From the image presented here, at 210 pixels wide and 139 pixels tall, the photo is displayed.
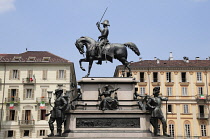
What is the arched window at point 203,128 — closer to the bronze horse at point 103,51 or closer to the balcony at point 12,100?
the balcony at point 12,100

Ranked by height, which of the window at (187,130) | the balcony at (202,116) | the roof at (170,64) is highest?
the roof at (170,64)

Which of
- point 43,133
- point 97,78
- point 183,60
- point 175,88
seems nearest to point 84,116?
point 97,78

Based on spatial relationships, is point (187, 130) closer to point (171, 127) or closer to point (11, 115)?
point (171, 127)

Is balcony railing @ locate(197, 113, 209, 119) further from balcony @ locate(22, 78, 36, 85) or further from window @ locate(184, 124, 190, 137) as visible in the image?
balcony @ locate(22, 78, 36, 85)

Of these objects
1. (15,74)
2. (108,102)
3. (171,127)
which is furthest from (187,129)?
(108,102)

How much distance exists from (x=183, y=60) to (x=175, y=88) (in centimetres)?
707

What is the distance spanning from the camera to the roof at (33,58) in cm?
4903

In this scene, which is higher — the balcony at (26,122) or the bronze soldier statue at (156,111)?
the bronze soldier statue at (156,111)

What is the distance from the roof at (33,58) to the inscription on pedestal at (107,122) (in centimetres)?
3327

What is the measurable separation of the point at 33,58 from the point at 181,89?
2613 cm

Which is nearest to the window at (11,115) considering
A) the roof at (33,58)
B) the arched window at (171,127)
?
the roof at (33,58)

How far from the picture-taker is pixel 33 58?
163 feet

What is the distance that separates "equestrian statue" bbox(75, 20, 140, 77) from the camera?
18.8 meters

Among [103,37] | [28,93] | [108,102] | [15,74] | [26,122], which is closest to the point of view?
[108,102]
